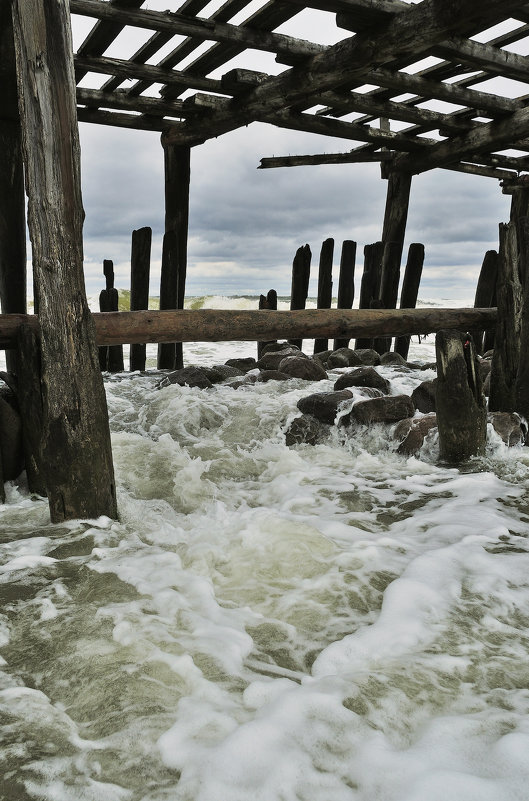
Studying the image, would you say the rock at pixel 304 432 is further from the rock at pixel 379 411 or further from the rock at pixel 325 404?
the rock at pixel 379 411

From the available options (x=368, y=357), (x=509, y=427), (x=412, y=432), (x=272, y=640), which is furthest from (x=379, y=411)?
(x=368, y=357)

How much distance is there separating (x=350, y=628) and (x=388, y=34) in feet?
16.2

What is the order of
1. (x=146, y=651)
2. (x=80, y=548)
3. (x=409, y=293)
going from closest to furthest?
(x=146, y=651) → (x=80, y=548) → (x=409, y=293)

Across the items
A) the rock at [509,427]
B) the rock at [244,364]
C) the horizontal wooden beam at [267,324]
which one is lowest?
the rock at [509,427]

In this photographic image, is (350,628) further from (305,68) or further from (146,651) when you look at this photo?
(305,68)

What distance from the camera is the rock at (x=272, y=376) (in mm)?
7406

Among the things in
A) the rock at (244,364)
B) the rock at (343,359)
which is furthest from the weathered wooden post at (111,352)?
the rock at (343,359)

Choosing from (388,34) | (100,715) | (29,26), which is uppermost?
(388,34)

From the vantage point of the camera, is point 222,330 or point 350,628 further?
point 222,330

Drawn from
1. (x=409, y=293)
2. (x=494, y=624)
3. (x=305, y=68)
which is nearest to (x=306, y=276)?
(x=409, y=293)

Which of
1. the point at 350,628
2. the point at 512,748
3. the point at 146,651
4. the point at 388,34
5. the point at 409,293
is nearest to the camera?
the point at 512,748

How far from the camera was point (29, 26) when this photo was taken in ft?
9.37

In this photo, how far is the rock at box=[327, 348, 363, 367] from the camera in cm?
917

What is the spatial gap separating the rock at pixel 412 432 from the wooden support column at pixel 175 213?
4571 mm
